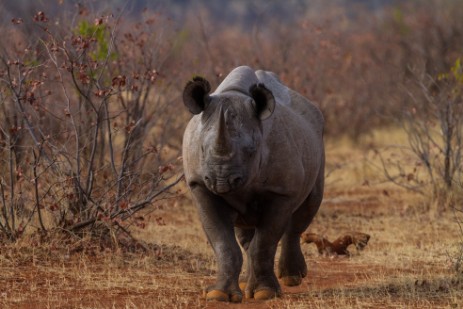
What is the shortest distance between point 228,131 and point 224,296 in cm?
119

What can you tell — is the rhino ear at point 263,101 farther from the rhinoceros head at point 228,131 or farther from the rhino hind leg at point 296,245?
the rhino hind leg at point 296,245

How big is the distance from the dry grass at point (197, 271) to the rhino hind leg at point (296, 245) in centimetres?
13

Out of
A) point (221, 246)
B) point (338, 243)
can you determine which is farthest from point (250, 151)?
point (338, 243)

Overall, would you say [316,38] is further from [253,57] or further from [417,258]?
[417,258]

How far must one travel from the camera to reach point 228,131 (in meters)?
6.30

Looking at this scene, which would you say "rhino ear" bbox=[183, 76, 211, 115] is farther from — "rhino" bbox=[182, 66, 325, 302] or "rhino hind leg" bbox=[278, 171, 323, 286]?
Result: "rhino hind leg" bbox=[278, 171, 323, 286]

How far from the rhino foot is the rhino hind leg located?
1195mm

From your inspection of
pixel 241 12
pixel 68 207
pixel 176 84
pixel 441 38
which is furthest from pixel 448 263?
pixel 241 12

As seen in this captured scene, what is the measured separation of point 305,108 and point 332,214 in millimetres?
4040

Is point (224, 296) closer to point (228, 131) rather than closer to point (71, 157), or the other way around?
point (228, 131)

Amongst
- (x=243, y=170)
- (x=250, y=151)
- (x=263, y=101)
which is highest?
(x=263, y=101)

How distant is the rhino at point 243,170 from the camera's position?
6252 mm

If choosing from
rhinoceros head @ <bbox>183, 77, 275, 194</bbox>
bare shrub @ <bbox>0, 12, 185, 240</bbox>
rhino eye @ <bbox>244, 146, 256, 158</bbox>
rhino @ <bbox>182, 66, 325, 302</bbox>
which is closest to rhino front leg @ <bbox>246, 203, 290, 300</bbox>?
rhino @ <bbox>182, 66, 325, 302</bbox>

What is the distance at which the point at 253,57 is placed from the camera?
51.0 feet
